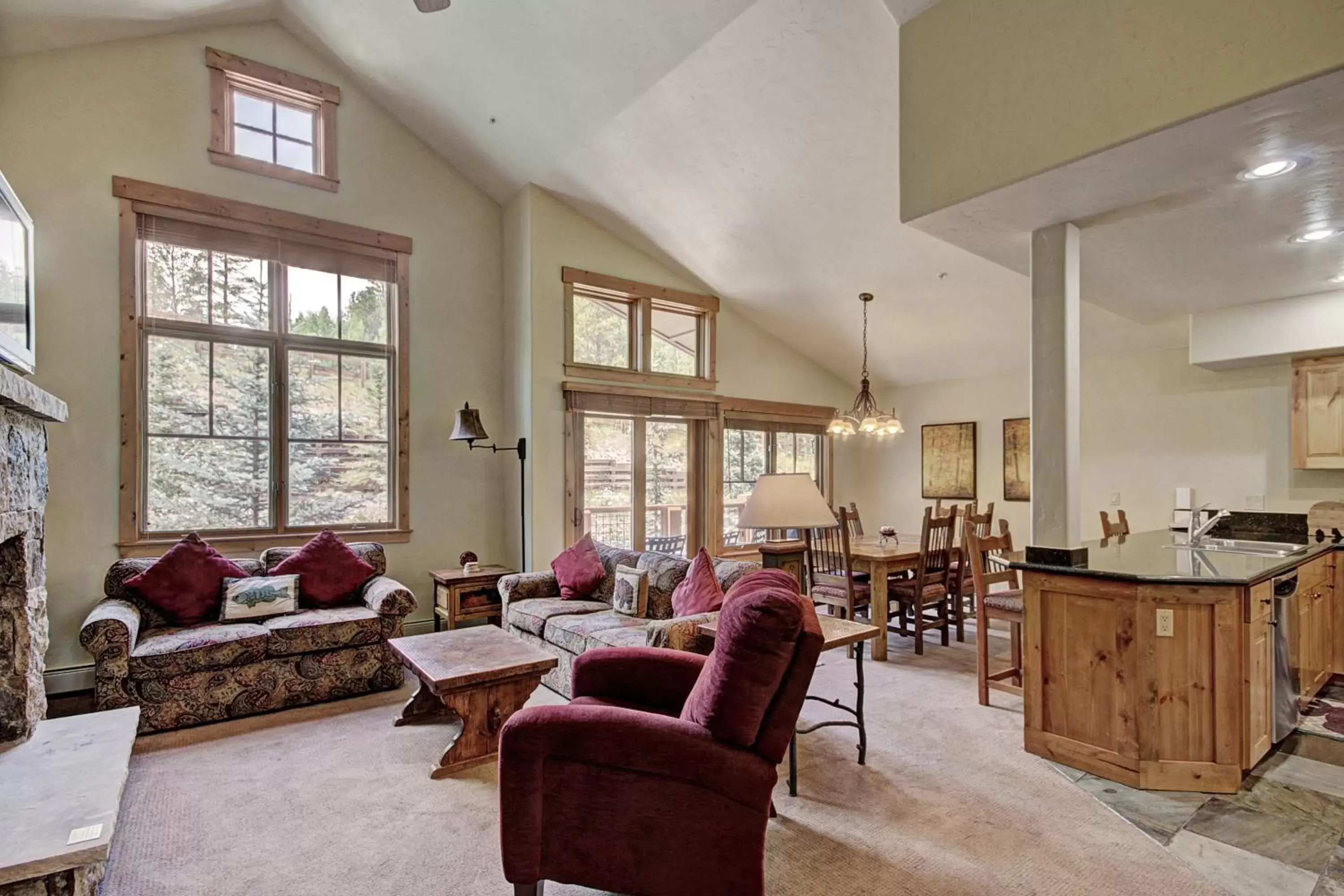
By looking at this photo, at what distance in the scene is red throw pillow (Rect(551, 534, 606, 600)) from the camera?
4.45 meters

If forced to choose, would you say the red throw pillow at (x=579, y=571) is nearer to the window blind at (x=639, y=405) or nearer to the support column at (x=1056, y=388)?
the window blind at (x=639, y=405)

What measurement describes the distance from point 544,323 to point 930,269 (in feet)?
10.1

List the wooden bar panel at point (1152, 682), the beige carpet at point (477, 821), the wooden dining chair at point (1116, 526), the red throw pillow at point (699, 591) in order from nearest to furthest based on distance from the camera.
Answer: the beige carpet at point (477, 821) < the wooden bar panel at point (1152, 682) < the red throw pillow at point (699, 591) < the wooden dining chair at point (1116, 526)

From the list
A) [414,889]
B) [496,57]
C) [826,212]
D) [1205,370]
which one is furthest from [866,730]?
→ [496,57]

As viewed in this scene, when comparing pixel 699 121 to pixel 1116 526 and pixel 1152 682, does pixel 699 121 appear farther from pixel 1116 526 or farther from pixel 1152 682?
pixel 1116 526

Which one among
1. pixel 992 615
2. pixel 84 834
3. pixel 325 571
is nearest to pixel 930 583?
pixel 992 615

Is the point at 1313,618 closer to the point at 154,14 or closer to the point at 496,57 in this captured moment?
the point at 496,57

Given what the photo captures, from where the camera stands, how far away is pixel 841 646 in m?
2.98

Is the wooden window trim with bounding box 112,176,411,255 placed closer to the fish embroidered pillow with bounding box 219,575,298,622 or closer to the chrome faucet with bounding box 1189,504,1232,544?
the fish embroidered pillow with bounding box 219,575,298,622

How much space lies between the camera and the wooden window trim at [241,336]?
421 centimetres

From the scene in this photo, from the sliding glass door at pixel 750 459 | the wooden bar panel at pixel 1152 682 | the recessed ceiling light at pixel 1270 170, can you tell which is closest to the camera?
the recessed ceiling light at pixel 1270 170

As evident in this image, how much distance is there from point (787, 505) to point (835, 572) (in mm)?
1976

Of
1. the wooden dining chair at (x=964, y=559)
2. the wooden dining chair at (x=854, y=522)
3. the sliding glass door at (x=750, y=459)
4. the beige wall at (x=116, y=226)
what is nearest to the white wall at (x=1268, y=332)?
the wooden dining chair at (x=964, y=559)

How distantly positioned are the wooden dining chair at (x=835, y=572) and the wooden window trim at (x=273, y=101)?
14.8 ft
